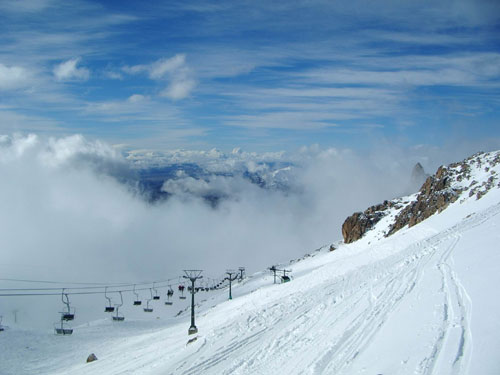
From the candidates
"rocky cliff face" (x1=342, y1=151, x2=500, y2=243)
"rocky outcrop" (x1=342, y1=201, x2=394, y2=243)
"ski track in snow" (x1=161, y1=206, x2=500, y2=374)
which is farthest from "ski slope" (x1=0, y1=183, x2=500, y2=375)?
"rocky outcrop" (x1=342, y1=201, x2=394, y2=243)

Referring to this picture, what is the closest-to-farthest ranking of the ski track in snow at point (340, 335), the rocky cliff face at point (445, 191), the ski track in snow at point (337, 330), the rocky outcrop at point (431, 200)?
1. the ski track in snow at point (340, 335)
2. the ski track in snow at point (337, 330)
3. the rocky cliff face at point (445, 191)
4. the rocky outcrop at point (431, 200)

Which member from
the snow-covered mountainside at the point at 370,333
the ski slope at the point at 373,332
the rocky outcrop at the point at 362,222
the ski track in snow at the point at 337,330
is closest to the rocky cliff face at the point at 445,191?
the rocky outcrop at the point at 362,222

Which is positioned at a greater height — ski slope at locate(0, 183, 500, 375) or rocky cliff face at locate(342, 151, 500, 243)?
rocky cliff face at locate(342, 151, 500, 243)

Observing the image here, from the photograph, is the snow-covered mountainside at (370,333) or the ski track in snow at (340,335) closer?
the snow-covered mountainside at (370,333)

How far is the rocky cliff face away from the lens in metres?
66.7

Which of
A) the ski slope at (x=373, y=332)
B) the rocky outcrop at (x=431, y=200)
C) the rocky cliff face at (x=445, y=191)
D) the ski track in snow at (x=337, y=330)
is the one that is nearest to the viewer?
the ski slope at (x=373, y=332)

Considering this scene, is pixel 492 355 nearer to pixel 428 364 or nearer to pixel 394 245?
pixel 428 364

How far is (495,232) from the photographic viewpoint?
28.5 metres

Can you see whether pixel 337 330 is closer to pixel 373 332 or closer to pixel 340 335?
pixel 340 335

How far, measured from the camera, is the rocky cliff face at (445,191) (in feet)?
219

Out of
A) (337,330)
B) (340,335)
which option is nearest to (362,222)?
(337,330)

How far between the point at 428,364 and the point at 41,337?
3773cm

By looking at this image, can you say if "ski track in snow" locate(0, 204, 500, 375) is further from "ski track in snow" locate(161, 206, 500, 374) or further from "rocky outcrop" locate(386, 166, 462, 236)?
"rocky outcrop" locate(386, 166, 462, 236)

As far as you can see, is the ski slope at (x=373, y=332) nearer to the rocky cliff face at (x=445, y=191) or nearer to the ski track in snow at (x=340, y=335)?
the ski track in snow at (x=340, y=335)
